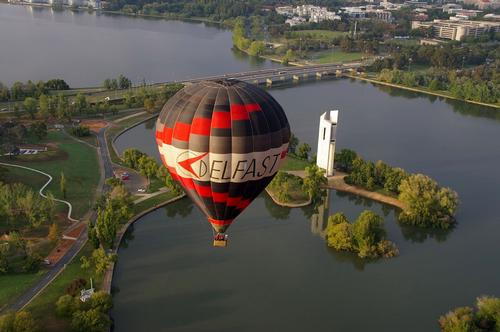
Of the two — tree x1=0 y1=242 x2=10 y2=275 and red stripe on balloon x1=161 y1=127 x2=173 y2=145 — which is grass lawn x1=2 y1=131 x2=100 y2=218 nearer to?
tree x1=0 y1=242 x2=10 y2=275

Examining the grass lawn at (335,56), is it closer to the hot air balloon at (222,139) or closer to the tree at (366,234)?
the tree at (366,234)

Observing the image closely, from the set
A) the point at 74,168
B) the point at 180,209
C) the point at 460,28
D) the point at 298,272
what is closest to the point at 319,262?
the point at 298,272

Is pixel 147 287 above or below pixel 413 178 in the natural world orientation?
below

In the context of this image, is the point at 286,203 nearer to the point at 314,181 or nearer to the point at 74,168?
the point at 314,181

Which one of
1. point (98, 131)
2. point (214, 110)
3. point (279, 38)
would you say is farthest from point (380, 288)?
point (279, 38)

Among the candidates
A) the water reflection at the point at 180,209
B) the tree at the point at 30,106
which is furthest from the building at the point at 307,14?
the water reflection at the point at 180,209

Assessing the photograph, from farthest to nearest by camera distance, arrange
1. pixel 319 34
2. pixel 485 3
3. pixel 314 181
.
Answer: pixel 485 3 → pixel 319 34 → pixel 314 181

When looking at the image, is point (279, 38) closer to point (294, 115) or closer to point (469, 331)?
point (294, 115)
